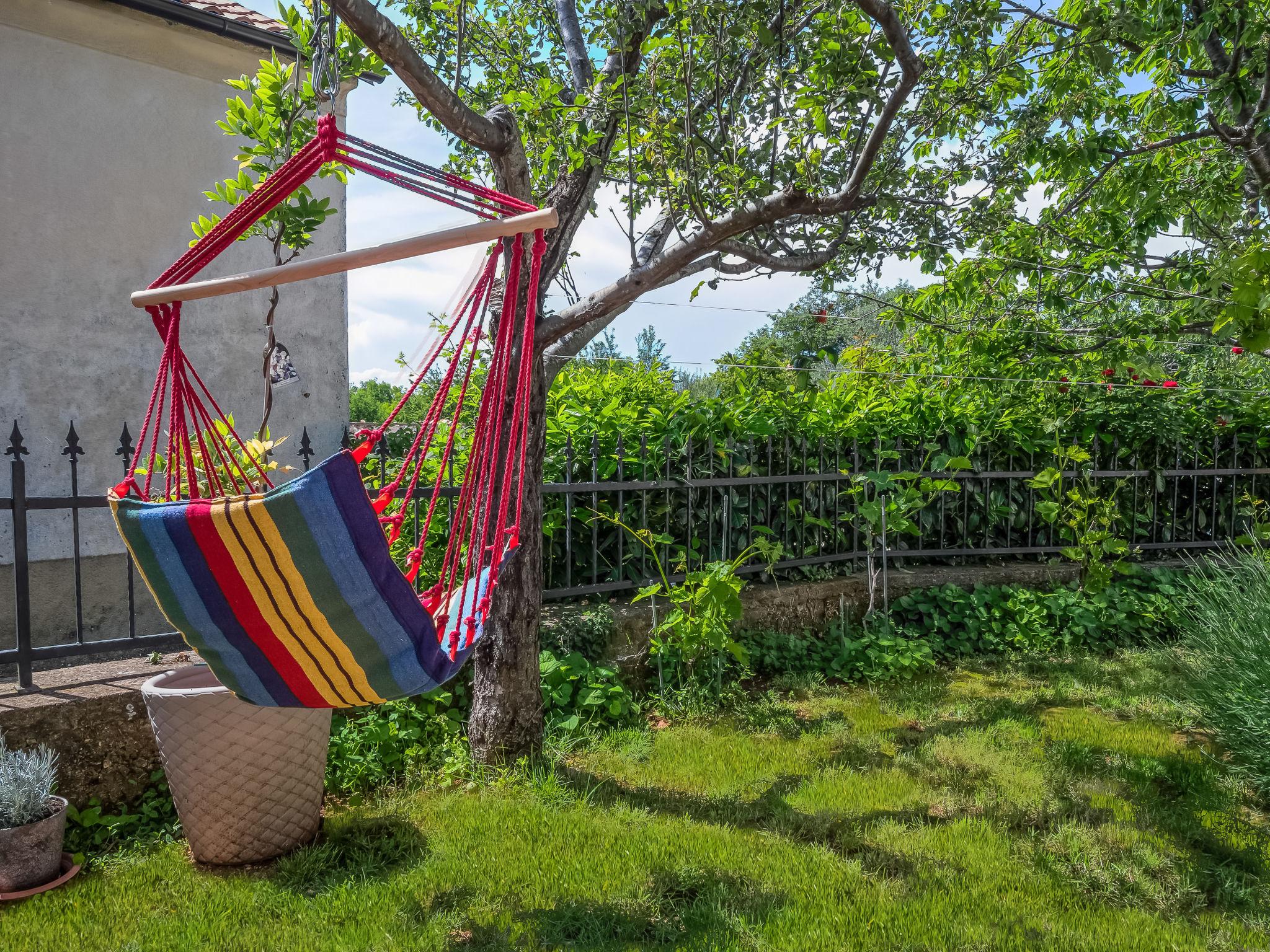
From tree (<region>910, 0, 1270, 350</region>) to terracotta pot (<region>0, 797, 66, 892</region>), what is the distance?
3.88 meters

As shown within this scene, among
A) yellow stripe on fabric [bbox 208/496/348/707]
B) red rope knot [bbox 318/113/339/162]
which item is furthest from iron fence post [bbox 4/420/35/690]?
red rope knot [bbox 318/113/339/162]

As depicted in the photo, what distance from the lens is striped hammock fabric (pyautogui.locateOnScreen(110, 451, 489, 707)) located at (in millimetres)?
1661

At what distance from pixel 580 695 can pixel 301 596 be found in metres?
2.02

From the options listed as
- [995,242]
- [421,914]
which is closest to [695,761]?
[421,914]

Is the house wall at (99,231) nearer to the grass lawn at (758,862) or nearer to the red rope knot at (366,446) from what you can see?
the grass lawn at (758,862)

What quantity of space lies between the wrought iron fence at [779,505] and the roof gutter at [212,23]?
9.67ft

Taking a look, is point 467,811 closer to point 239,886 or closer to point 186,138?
point 239,886

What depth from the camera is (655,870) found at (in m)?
2.39

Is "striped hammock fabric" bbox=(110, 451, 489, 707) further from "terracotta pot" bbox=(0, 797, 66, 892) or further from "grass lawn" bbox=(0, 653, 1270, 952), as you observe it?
"terracotta pot" bbox=(0, 797, 66, 892)

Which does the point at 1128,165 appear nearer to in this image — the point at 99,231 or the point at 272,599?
the point at 272,599

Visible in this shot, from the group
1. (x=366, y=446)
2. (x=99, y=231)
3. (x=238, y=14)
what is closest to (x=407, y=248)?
(x=366, y=446)

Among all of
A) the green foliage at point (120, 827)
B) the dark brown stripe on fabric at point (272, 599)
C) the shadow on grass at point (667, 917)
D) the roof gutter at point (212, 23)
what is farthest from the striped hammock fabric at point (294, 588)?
the roof gutter at point (212, 23)

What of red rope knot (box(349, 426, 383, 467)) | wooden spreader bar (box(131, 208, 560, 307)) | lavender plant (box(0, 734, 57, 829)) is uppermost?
wooden spreader bar (box(131, 208, 560, 307))

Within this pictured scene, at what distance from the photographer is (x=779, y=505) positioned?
16.3ft
